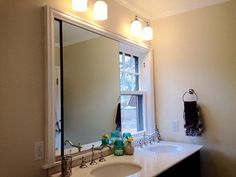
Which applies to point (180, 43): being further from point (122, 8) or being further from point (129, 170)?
point (129, 170)

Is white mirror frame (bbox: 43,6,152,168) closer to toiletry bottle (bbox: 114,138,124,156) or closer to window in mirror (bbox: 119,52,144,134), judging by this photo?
toiletry bottle (bbox: 114,138,124,156)

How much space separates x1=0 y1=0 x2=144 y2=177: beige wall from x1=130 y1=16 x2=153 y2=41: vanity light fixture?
1042 millimetres

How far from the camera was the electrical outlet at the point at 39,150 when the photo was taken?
1446 millimetres

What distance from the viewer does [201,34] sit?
97.3 inches

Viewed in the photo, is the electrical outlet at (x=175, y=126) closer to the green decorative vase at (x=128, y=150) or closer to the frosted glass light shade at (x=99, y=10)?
the green decorative vase at (x=128, y=150)

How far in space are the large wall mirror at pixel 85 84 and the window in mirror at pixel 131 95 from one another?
16 centimetres

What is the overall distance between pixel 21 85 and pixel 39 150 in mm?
435

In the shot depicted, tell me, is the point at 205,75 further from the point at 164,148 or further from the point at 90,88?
the point at 90,88

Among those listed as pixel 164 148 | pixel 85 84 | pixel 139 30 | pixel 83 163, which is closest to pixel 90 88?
pixel 85 84

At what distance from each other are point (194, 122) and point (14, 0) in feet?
6.55

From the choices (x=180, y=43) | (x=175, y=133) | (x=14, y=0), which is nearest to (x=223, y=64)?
(x=180, y=43)

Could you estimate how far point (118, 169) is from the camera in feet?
6.00

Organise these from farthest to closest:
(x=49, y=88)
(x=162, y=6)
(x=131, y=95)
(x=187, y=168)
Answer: (x=131, y=95) < (x=162, y=6) < (x=187, y=168) < (x=49, y=88)

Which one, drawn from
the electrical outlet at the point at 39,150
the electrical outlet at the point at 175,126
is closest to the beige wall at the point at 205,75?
the electrical outlet at the point at 175,126
